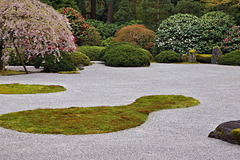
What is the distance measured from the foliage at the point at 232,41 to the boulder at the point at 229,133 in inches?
670

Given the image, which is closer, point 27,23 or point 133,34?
point 27,23

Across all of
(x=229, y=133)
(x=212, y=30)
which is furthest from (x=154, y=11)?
(x=229, y=133)

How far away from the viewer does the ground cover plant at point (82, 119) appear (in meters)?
4.36

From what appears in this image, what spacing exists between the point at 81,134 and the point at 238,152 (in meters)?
2.03

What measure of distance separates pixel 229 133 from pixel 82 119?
2.26 m

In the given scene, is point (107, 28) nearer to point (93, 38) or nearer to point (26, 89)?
point (93, 38)

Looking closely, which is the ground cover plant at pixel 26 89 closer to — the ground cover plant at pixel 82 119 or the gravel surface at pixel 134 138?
the gravel surface at pixel 134 138

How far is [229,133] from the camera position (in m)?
3.87

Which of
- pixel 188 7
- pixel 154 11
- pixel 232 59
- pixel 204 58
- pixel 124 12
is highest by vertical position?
pixel 188 7

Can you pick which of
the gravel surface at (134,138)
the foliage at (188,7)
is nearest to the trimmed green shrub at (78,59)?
the gravel surface at (134,138)

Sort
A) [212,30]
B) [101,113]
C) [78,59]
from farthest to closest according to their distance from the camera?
[212,30], [78,59], [101,113]

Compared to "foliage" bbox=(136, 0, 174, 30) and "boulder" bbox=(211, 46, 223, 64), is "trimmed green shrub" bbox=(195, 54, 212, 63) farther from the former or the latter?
"foliage" bbox=(136, 0, 174, 30)

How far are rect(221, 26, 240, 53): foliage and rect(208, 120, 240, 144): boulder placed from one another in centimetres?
1702

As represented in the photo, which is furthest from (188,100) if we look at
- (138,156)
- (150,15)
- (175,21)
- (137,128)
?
(150,15)
